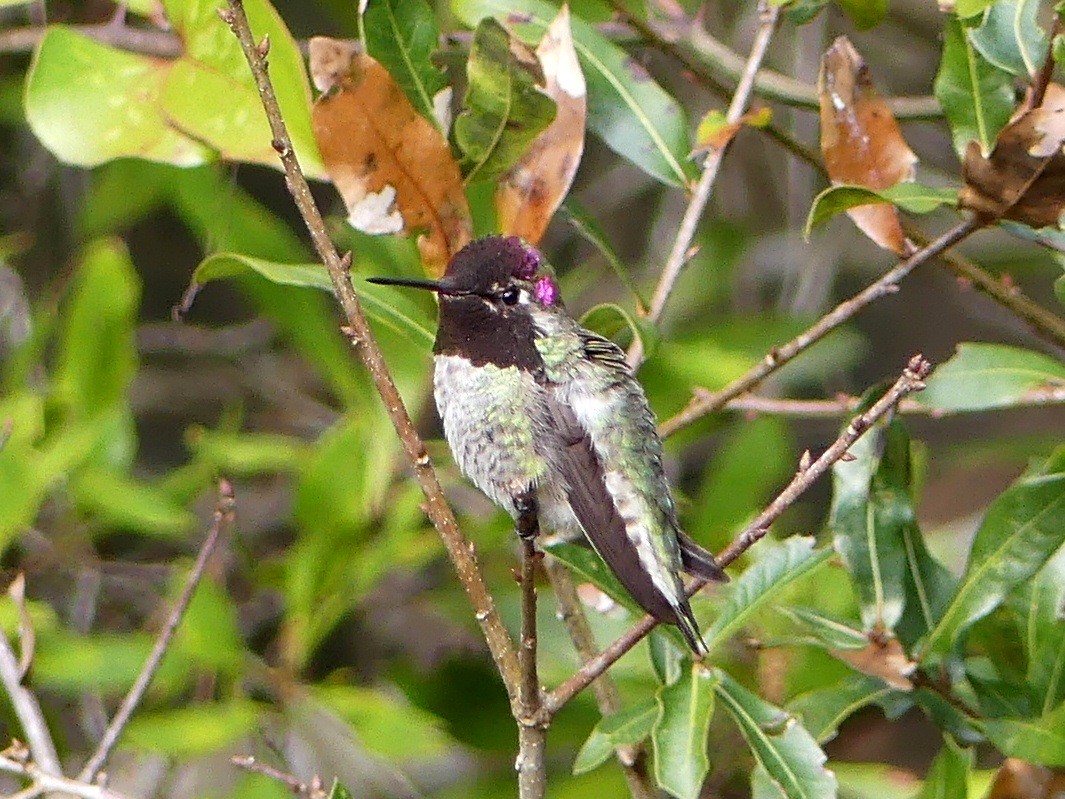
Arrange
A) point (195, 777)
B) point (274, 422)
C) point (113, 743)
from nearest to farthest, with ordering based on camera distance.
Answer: point (113, 743)
point (195, 777)
point (274, 422)

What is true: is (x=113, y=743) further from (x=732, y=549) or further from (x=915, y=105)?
(x=915, y=105)

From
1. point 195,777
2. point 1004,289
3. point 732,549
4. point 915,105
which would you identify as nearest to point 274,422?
point 195,777

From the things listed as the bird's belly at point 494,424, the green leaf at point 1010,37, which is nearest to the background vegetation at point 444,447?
the green leaf at point 1010,37

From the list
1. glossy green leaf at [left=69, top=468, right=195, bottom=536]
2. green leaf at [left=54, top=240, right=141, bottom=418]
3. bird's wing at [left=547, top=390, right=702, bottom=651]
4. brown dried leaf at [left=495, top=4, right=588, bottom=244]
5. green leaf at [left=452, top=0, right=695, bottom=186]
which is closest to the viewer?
bird's wing at [left=547, top=390, right=702, bottom=651]

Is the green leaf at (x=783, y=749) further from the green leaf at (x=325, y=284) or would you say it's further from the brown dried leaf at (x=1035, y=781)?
the green leaf at (x=325, y=284)

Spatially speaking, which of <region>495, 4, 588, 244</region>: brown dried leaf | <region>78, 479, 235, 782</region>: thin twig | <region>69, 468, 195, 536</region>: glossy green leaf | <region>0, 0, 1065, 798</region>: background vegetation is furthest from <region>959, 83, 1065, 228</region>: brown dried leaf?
<region>69, 468, 195, 536</region>: glossy green leaf

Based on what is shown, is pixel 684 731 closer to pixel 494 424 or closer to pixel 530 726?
pixel 530 726

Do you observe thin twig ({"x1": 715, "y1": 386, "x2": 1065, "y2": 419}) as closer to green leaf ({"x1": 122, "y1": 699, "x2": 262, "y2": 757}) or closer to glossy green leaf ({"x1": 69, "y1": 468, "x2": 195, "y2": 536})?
green leaf ({"x1": 122, "y1": 699, "x2": 262, "y2": 757})
